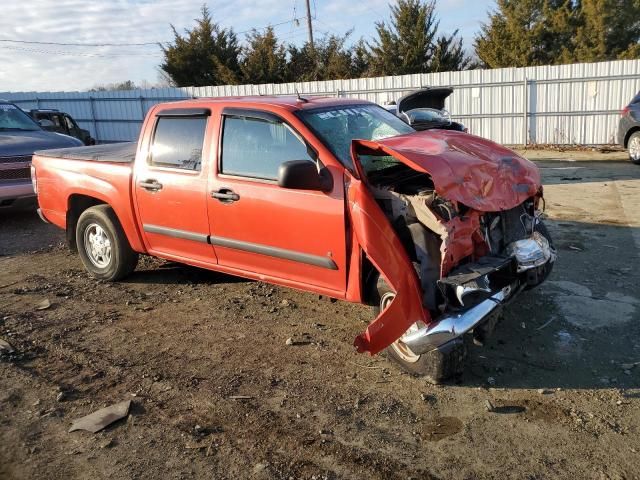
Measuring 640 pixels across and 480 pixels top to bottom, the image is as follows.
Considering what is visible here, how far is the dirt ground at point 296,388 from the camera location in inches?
119

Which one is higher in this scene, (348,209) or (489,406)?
(348,209)

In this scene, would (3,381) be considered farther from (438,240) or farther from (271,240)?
(438,240)

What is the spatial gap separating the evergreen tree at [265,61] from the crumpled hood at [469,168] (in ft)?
90.6

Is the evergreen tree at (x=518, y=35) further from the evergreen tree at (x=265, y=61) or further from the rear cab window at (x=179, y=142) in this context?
the rear cab window at (x=179, y=142)

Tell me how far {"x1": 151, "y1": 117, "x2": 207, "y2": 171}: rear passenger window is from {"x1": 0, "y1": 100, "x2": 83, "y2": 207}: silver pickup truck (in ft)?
15.8

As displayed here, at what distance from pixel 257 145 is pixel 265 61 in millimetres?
27413

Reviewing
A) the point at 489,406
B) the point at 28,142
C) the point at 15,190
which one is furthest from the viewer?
the point at 28,142

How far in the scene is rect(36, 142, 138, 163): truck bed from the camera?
5.62m

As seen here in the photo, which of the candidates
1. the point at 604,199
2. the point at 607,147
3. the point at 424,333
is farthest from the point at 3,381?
the point at 607,147

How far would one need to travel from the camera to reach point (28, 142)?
9.33 metres

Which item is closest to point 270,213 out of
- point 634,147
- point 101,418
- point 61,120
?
point 101,418

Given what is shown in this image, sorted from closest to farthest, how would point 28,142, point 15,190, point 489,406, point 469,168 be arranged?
1. point 489,406
2. point 469,168
3. point 15,190
4. point 28,142

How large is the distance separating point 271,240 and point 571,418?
2.37 metres

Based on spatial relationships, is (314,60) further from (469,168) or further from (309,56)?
(469,168)
